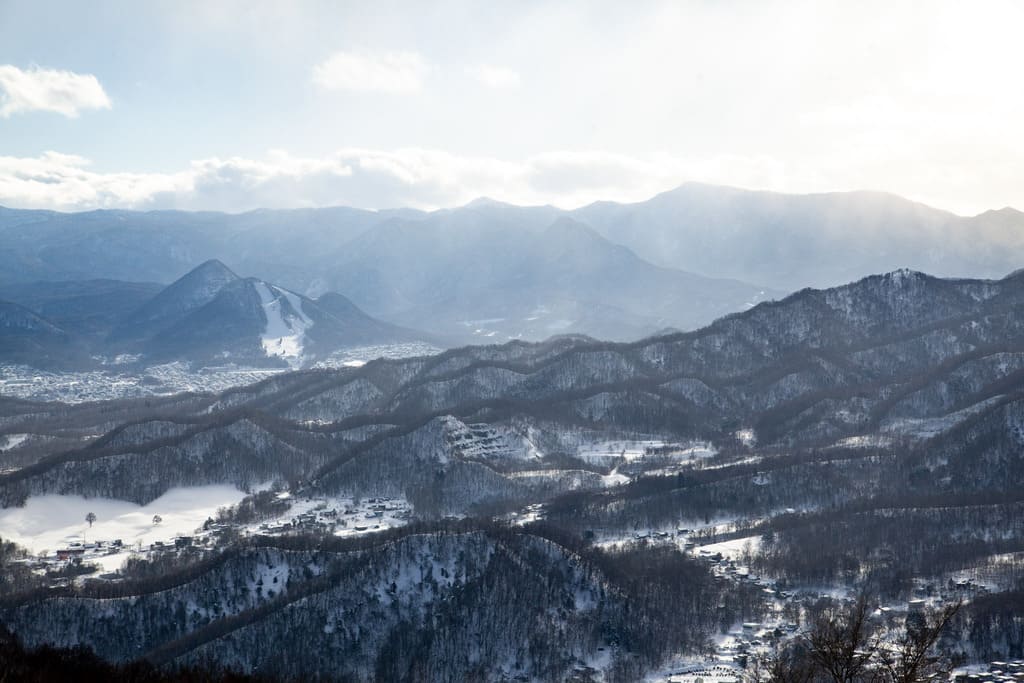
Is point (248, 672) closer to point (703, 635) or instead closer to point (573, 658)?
point (573, 658)

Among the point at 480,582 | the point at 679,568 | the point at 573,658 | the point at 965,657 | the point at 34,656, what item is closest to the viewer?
the point at 34,656

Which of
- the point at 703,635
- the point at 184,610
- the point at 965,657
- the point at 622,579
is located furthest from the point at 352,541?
the point at 965,657

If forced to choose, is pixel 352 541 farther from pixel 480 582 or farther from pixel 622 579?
pixel 622 579

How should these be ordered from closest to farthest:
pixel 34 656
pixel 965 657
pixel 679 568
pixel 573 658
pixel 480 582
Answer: pixel 34 656, pixel 965 657, pixel 573 658, pixel 480 582, pixel 679 568

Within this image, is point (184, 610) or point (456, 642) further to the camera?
point (184, 610)

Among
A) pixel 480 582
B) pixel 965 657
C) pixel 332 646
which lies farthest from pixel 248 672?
pixel 965 657

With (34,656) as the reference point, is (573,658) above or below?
below

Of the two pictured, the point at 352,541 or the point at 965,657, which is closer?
the point at 965,657

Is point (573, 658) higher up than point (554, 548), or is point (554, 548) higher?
point (554, 548)

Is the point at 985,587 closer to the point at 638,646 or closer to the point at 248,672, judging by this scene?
the point at 638,646
